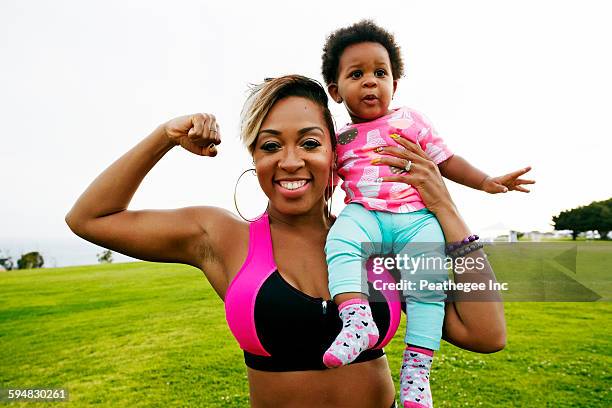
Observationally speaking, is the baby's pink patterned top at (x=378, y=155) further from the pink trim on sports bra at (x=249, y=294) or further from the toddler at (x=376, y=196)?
the pink trim on sports bra at (x=249, y=294)

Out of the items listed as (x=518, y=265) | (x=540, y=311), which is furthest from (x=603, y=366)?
(x=518, y=265)

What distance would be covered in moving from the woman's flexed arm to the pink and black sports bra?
0.32 m

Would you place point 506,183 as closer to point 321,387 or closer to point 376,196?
point 376,196

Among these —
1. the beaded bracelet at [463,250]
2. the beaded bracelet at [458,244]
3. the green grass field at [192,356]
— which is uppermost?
the beaded bracelet at [458,244]

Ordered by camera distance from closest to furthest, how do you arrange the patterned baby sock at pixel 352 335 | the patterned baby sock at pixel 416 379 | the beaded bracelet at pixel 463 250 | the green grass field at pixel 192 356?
the patterned baby sock at pixel 352 335, the patterned baby sock at pixel 416 379, the beaded bracelet at pixel 463 250, the green grass field at pixel 192 356

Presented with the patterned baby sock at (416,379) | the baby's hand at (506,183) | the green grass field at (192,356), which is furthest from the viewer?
the green grass field at (192,356)

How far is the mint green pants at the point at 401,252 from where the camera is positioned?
1.94 metres

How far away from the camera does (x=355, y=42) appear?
Result: 7.88 ft

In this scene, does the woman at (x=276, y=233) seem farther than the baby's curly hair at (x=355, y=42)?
No

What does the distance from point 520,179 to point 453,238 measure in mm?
608

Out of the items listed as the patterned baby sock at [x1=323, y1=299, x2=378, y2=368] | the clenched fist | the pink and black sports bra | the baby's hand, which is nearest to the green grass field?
the baby's hand

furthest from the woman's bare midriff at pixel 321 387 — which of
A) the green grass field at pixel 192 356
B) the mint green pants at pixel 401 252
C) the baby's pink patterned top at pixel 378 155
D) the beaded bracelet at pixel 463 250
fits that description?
the green grass field at pixel 192 356

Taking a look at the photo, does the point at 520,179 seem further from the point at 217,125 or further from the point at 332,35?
the point at 217,125

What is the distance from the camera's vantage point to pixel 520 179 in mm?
2387
